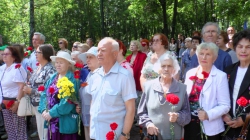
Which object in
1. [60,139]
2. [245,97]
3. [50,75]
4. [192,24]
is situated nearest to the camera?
[245,97]

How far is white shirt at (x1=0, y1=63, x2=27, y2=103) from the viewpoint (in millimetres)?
4957

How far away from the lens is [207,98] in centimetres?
308

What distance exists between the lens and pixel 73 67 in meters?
4.27

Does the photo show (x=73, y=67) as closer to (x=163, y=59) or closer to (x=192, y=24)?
(x=163, y=59)

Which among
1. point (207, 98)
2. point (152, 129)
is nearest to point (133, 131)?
point (152, 129)

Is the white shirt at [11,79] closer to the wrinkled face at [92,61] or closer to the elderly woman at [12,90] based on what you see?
the elderly woman at [12,90]

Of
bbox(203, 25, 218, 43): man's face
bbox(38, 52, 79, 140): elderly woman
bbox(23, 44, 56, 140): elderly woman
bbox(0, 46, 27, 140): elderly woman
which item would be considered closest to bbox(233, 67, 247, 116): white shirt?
bbox(203, 25, 218, 43): man's face

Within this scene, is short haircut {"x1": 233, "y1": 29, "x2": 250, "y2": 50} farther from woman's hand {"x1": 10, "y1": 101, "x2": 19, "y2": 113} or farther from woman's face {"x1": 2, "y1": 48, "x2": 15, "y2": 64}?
woman's face {"x1": 2, "y1": 48, "x2": 15, "y2": 64}

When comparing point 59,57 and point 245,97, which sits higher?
point 59,57

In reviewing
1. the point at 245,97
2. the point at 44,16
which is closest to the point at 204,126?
the point at 245,97

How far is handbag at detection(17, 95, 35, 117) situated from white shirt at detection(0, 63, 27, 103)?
30 cm

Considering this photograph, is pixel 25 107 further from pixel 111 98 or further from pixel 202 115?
pixel 202 115

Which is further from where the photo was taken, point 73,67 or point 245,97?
point 73,67

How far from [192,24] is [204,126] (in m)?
26.4
